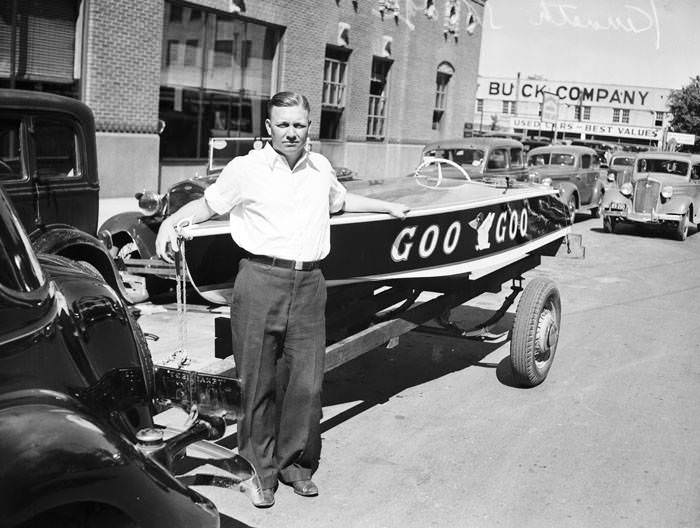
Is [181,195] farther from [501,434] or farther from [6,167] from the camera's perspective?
[501,434]

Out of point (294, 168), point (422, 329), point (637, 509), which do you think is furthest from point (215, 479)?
point (422, 329)

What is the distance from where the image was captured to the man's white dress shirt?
13.4 feet

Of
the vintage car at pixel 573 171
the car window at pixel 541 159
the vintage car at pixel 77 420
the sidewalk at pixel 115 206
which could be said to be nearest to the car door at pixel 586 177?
the vintage car at pixel 573 171

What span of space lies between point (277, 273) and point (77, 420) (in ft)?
6.08

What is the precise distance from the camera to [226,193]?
4.13 m

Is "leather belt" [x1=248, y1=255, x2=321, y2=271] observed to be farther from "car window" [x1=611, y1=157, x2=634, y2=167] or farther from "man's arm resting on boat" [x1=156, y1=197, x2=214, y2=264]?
"car window" [x1=611, y1=157, x2=634, y2=167]

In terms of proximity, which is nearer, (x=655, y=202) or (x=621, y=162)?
(x=655, y=202)

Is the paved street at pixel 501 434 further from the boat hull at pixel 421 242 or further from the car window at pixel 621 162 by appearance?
the car window at pixel 621 162

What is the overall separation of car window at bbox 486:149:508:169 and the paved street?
759 cm

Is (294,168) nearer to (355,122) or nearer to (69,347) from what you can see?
(69,347)

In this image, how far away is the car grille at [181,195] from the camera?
1000 cm

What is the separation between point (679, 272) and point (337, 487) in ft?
33.2

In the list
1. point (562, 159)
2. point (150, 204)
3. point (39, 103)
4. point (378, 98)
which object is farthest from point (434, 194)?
point (378, 98)

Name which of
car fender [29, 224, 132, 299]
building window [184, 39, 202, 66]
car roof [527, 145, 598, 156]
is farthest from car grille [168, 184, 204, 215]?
car roof [527, 145, 598, 156]
